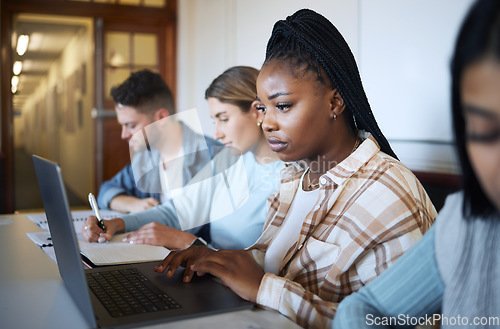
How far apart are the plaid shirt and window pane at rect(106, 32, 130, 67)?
3922mm

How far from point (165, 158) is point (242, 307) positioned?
3.46 ft

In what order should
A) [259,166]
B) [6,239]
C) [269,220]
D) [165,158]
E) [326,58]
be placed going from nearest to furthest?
[326,58] → [269,220] → [6,239] → [259,166] → [165,158]

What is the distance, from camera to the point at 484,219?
1.97ft

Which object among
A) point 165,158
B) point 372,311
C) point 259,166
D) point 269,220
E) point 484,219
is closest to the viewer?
point 484,219

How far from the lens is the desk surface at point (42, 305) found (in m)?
0.75

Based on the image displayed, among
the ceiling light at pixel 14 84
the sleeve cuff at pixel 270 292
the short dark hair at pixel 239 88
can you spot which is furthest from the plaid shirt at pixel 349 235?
the ceiling light at pixel 14 84

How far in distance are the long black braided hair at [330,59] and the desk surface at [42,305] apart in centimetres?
45

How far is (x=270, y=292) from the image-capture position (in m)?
0.81

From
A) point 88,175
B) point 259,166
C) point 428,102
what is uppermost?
point 428,102

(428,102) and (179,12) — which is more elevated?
(179,12)

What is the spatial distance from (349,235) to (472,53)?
47cm

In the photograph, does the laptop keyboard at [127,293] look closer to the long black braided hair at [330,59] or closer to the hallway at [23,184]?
the long black braided hair at [330,59]

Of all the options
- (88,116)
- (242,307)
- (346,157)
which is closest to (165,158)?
(346,157)

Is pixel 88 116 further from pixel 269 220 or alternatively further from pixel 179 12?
pixel 269 220
